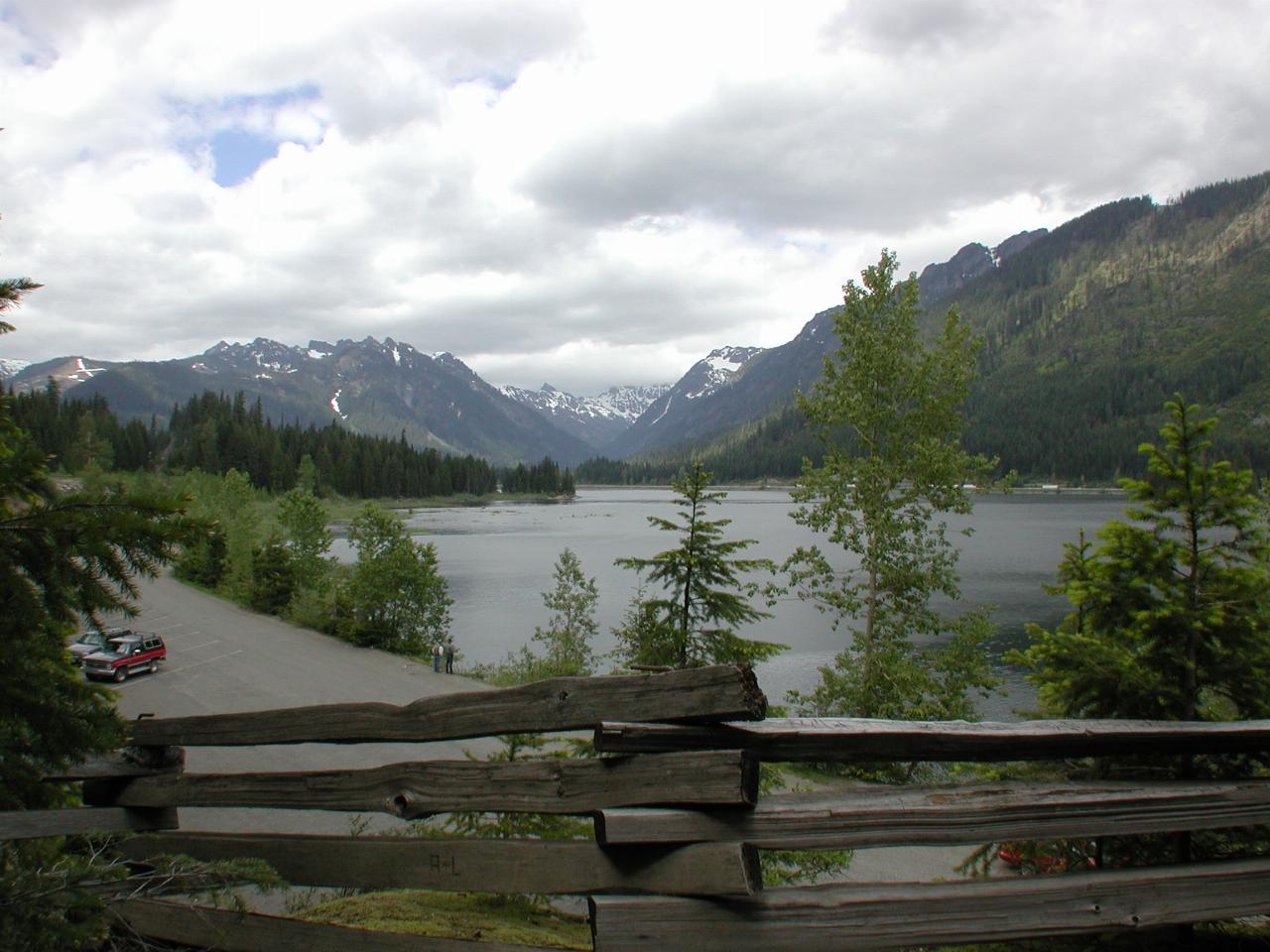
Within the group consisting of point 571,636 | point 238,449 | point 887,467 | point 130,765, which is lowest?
point 571,636

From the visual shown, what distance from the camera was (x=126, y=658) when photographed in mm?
28156

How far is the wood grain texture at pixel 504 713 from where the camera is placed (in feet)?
10.7

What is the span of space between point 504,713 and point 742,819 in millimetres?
1166

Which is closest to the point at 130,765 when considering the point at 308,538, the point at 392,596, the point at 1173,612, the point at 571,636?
the point at 1173,612

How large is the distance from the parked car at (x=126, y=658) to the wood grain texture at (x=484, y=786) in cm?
2556

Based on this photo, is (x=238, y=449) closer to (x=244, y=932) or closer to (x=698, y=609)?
(x=698, y=609)

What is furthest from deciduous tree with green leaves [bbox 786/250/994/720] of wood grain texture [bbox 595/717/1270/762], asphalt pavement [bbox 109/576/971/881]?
wood grain texture [bbox 595/717/1270/762]

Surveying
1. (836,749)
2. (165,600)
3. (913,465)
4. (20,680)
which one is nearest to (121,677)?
(165,600)

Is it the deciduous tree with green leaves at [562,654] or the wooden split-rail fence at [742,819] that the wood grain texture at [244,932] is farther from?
the deciduous tree with green leaves at [562,654]

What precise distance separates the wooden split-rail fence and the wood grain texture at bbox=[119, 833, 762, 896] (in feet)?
0.03

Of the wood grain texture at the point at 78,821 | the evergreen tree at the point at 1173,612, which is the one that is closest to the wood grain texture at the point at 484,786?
the wood grain texture at the point at 78,821

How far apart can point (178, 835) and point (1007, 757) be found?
4669 millimetres

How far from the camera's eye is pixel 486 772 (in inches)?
153

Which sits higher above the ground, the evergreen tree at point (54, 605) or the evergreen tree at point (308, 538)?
the evergreen tree at point (54, 605)
